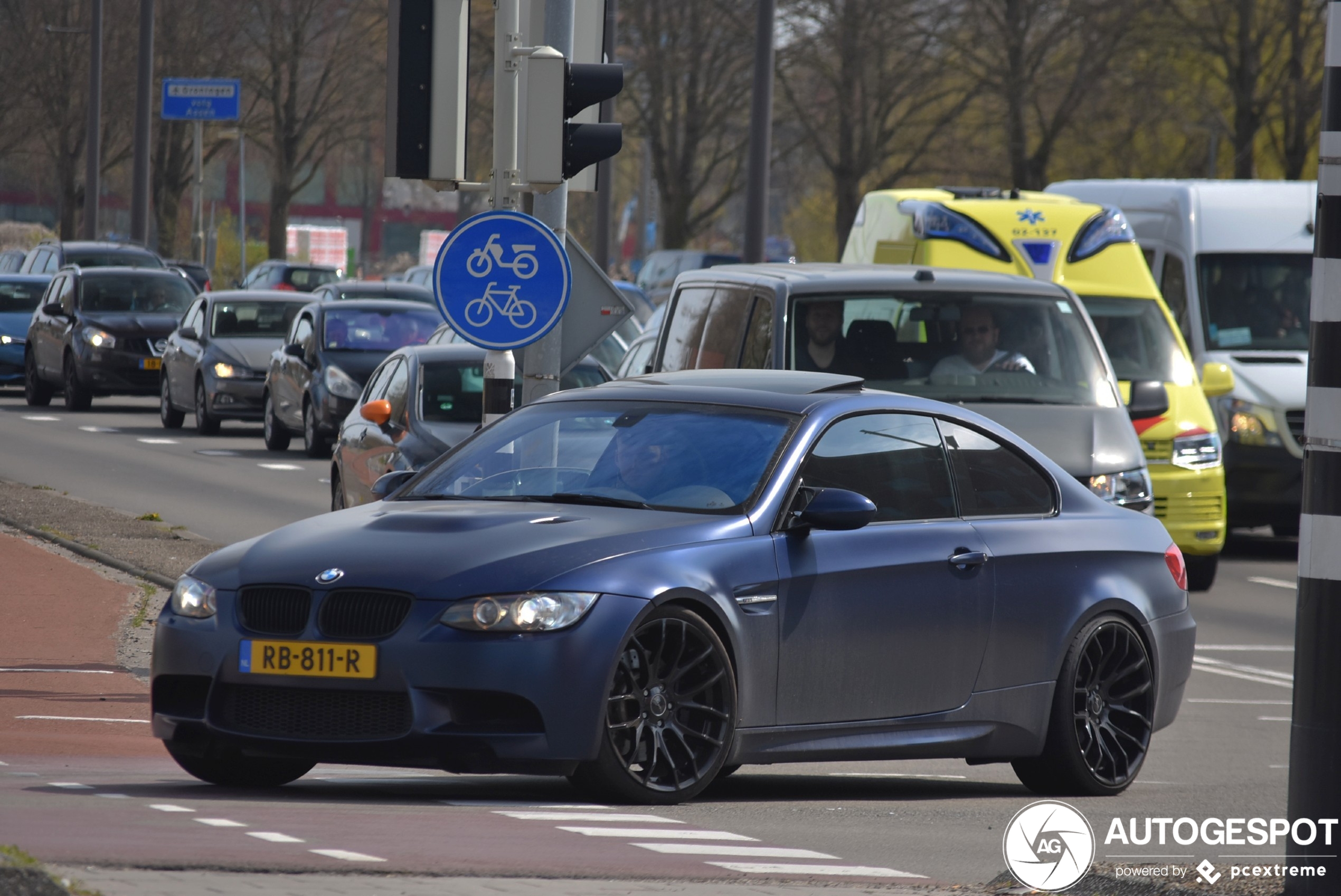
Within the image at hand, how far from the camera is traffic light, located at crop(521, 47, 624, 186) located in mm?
10211

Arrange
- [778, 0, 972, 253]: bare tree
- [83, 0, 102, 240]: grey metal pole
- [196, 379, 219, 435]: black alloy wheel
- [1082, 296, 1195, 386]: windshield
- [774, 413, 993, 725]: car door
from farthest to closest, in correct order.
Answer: [83, 0, 102, 240]: grey metal pole, [778, 0, 972, 253]: bare tree, [196, 379, 219, 435]: black alloy wheel, [1082, 296, 1195, 386]: windshield, [774, 413, 993, 725]: car door

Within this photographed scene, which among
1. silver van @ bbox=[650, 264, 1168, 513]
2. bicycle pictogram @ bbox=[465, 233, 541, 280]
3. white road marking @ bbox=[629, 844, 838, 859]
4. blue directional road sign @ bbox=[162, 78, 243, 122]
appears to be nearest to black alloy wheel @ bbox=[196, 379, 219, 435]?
silver van @ bbox=[650, 264, 1168, 513]

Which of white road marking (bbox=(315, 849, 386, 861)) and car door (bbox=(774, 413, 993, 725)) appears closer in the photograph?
white road marking (bbox=(315, 849, 386, 861))

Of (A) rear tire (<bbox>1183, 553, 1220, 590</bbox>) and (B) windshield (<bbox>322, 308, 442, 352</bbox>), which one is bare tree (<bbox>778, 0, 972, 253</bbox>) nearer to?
(B) windshield (<bbox>322, 308, 442, 352</bbox>)

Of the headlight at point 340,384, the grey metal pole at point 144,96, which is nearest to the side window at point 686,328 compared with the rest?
the headlight at point 340,384

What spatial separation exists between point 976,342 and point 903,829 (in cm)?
620

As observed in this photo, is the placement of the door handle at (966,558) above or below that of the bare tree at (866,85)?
below

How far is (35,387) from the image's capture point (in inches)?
1264

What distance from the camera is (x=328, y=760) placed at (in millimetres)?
6859

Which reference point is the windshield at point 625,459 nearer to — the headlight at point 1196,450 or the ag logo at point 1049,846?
the ag logo at point 1049,846

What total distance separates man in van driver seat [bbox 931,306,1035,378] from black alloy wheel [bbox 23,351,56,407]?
A: 2147cm

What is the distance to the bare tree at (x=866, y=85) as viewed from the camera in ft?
148

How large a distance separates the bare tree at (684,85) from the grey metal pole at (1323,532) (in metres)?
43.2
